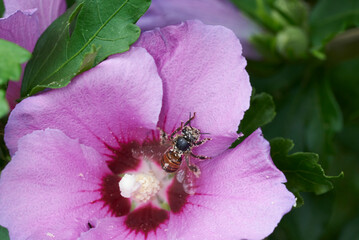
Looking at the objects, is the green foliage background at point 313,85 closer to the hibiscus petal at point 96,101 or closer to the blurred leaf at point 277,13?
the blurred leaf at point 277,13

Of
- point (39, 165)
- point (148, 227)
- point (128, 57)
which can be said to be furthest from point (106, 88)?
point (148, 227)

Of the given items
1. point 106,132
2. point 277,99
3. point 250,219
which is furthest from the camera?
point 277,99

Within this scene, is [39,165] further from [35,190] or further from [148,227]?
[148,227]

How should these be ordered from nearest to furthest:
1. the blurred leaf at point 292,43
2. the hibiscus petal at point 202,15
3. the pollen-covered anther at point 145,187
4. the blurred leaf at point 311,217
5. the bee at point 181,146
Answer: the bee at point 181,146, the pollen-covered anther at point 145,187, the hibiscus petal at point 202,15, the blurred leaf at point 292,43, the blurred leaf at point 311,217

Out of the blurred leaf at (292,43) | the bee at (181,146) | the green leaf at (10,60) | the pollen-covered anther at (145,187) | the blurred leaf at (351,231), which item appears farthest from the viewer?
the blurred leaf at (351,231)

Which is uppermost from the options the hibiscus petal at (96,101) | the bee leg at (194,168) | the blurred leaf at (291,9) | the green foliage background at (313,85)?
the hibiscus petal at (96,101)

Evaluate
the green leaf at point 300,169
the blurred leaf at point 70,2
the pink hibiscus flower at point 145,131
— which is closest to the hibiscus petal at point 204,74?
the pink hibiscus flower at point 145,131

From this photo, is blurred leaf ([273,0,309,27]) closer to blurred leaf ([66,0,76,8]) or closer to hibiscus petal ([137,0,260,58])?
hibiscus petal ([137,0,260,58])
